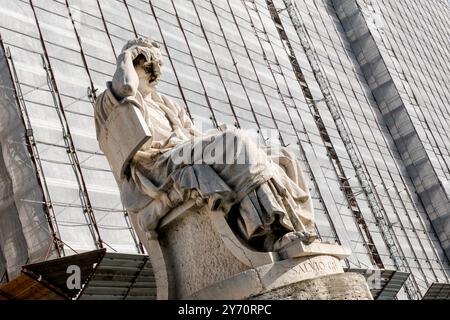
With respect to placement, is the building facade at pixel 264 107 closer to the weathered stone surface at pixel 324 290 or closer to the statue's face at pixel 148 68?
the statue's face at pixel 148 68

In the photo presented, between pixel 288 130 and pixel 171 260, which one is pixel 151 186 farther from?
pixel 288 130

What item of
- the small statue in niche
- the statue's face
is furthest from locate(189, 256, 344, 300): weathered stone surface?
the statue's face

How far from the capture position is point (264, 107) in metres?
14.0

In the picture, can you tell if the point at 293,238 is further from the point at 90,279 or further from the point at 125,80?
the point at 90,279

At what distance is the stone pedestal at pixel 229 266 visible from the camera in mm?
3463

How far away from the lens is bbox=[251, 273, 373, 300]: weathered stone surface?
3.42 meters

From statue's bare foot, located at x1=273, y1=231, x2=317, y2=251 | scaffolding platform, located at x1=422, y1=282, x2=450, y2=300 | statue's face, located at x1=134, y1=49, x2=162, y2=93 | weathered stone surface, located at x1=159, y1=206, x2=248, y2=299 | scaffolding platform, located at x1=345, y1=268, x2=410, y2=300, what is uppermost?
scaffolding platform, located at x1=422, y1=282, x2=450, y2=300

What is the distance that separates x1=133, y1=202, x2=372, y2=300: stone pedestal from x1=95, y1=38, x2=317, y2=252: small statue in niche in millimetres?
73

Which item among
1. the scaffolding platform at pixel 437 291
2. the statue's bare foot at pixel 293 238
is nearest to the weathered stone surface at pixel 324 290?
the statue's bare foot at pixel 293 238

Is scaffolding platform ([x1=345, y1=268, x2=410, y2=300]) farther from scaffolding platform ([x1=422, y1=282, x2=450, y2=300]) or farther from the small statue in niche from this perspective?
the small statue in niche

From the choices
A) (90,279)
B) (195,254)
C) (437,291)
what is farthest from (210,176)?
(437,291)

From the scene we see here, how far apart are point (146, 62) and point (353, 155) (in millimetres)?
12621

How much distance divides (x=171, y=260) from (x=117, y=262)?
14.6ft
